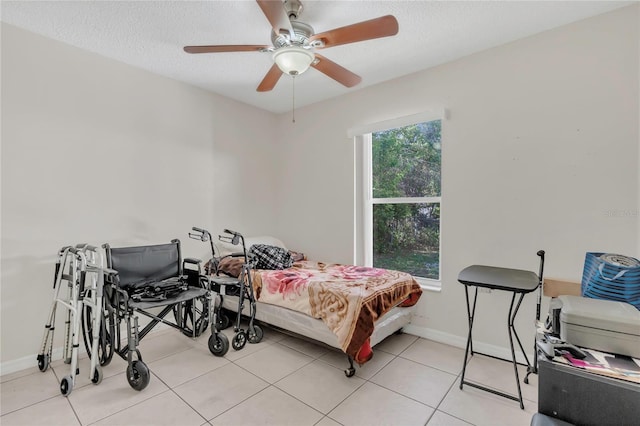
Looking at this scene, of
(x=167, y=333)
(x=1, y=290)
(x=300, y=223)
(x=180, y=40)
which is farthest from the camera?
(x=300, y=223)

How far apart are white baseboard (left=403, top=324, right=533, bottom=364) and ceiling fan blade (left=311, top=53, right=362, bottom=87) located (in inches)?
92.7

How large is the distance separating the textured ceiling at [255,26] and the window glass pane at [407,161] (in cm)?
63

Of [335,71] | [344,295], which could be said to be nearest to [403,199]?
[344,295]

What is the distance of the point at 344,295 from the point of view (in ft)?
7.35

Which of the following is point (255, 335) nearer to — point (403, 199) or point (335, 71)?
point (403, 199)

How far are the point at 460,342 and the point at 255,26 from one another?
3108mm

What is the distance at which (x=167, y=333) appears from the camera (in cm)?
301

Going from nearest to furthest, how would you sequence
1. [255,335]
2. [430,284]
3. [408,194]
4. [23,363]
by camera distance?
1. [23,363]
2. [255,335]
3. [430,284]
4. [408,194]

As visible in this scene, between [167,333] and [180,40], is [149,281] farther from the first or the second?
[180,40]

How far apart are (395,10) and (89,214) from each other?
2956mm

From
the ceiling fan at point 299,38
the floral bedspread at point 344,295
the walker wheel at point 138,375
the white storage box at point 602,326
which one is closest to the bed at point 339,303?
the floral bedspread at point 344,295

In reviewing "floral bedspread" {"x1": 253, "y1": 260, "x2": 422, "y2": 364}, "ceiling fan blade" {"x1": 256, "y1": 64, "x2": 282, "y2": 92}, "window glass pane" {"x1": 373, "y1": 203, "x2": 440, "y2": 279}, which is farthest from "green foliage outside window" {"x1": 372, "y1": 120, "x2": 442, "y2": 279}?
"ceiling fan blade" {"x1": 256, "y1": 64, "x2": 282, "y2": 92}

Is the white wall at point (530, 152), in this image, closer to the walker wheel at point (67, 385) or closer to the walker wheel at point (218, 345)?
the walker wheel at point (218, 345)

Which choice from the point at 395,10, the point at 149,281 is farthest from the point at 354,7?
the point at 149,281
